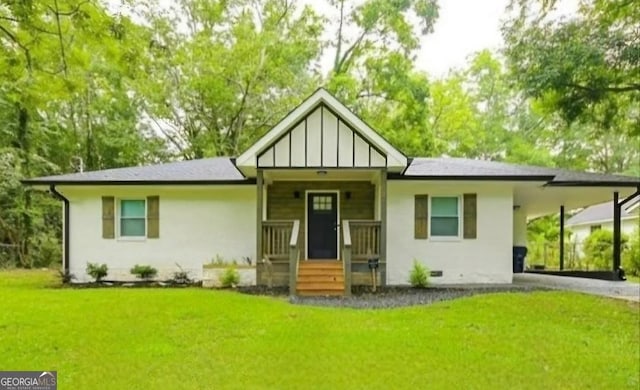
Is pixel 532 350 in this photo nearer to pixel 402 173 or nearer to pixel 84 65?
pixel 402 173

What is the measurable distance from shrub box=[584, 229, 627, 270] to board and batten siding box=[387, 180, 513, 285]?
8674 mm

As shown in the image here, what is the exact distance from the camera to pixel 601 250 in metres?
17.6

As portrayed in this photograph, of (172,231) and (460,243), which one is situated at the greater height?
(172,231)

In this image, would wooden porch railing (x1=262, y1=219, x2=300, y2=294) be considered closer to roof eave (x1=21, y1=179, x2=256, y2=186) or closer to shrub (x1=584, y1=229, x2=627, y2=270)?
roof eave (x1=21, y1=179, x2=256, y2=186)

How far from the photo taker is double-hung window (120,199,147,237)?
11789 mm

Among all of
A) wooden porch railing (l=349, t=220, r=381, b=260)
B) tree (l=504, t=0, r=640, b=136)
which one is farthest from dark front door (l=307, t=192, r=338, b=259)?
tree (l=504, t=0, r=640, b=136)

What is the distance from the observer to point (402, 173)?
35.9 ft

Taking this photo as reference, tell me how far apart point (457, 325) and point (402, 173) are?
194 inches

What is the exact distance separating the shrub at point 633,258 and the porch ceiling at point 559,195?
8.41 ft

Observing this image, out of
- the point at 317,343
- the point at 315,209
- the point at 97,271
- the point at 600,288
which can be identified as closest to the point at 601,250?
the point at 600,288

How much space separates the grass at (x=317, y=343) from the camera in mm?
4539

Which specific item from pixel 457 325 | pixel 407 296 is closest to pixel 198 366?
pixel 457 325

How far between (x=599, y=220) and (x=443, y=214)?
1624 cm

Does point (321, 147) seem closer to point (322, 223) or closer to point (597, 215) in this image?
point (322, 223)
